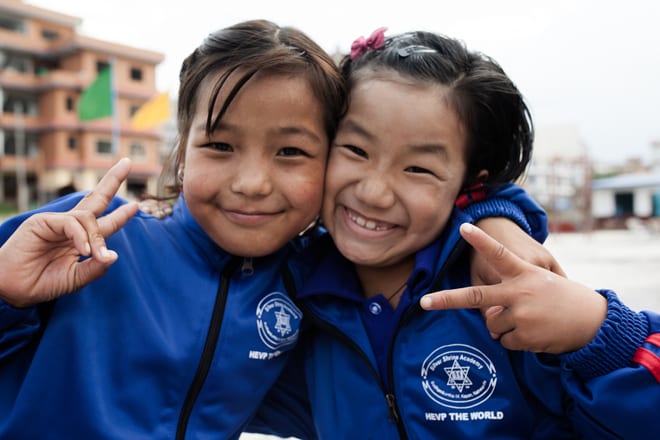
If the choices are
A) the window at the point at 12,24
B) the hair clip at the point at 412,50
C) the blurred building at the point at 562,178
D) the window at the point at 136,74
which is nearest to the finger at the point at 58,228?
the hair clip at the point at 412,50

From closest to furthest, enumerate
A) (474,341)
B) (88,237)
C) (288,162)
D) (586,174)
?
1. (88,237)
2. (474,341)
3. (288,162)
4. (586,174)

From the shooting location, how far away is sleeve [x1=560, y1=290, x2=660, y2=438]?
3.01ft

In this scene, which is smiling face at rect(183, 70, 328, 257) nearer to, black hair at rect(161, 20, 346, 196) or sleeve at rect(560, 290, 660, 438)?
black hair at rect(161, 20, 346, 196)

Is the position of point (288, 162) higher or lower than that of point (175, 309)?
higher

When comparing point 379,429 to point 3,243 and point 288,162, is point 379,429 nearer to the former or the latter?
point 288,162

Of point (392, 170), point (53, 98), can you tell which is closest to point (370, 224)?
point (392, 170)

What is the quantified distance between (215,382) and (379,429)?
386 mm

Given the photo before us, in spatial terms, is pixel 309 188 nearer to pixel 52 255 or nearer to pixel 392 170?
pixel 392 170

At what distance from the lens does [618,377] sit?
930 mm

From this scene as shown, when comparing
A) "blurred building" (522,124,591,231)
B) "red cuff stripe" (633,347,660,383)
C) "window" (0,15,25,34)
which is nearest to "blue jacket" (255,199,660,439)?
"red cuff stripe" (633,347,660,383)

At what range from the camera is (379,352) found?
4.18 ft

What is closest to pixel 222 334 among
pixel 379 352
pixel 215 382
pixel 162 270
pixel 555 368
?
pixel 215 382

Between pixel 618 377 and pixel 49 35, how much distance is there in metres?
24.5

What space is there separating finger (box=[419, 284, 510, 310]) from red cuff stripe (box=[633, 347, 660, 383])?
9.4 inches
